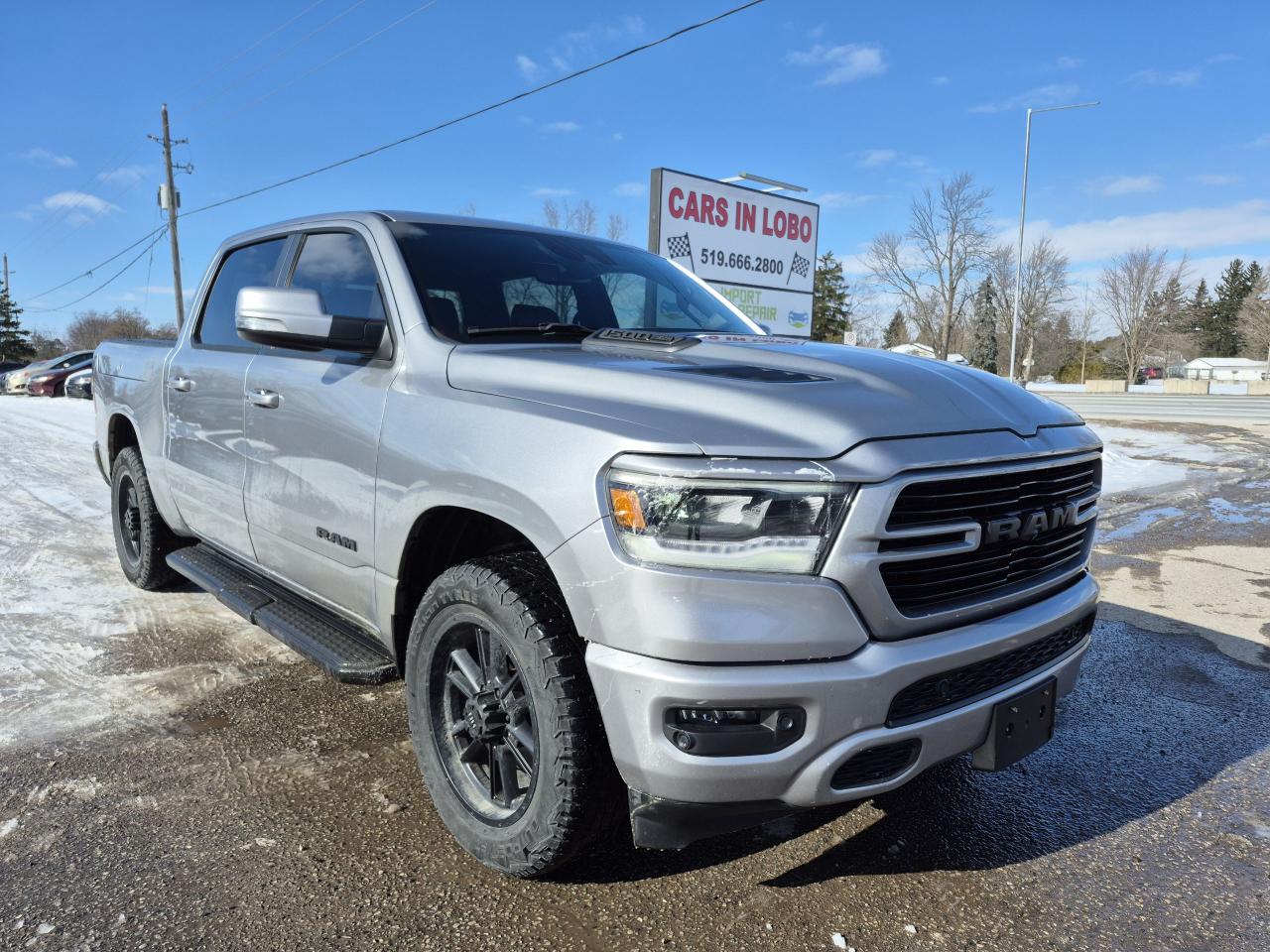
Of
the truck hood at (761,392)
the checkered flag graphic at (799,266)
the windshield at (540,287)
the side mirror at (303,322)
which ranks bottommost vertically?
the truck hood at (761,392)

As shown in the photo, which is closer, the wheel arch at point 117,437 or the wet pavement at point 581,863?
the wet pavement at point 581,863

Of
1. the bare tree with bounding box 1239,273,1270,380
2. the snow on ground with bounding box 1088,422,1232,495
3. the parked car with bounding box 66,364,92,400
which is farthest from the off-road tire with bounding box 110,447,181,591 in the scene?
the bare tree with bounding box 1239,273,1270,380

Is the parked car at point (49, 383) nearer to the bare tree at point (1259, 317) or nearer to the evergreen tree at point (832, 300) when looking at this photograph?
the evergreen tree at point (832, 300)

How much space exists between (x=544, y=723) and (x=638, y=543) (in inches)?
20.7

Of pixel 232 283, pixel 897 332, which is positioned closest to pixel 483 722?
pixel 232 283

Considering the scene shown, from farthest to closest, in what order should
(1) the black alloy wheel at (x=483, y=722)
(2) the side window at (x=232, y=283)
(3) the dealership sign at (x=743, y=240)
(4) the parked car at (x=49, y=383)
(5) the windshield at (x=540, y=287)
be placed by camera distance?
(4) the parked car at (x=49, y=383) → (3) the dealership sign at (x=743, y=240) → (2) the side window at (x=232, y=283) → (5) the windshield at (x=540, y=287) → (1) the black alloy wheel at (x=483, y=722)

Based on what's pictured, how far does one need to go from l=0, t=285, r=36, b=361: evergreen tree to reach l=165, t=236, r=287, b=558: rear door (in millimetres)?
82634

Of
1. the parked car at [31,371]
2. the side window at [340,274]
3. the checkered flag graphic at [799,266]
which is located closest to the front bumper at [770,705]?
the side window at [340,274]

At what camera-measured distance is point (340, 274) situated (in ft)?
11.0

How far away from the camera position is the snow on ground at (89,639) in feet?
11.5

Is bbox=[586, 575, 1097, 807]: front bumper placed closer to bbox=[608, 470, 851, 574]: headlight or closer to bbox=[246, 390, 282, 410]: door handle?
bbox=[608, 470, 851, 574]: headlight

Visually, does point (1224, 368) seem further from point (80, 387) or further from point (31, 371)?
point (80, 387)

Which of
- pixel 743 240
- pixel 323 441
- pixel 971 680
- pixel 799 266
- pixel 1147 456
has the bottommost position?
pixel 1147 456

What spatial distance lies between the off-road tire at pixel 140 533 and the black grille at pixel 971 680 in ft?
13.5
